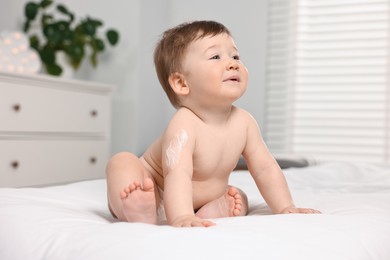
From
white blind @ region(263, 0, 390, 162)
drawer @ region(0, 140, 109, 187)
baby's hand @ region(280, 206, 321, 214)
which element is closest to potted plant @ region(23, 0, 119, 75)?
drawer @ region(0, 140, 109, 187)

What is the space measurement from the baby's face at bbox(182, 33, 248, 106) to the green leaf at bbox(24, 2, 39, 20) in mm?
2422

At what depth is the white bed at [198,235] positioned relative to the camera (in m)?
0.71

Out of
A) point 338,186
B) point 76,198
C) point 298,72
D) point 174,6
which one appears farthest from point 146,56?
point 76,198

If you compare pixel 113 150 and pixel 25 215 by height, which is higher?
pixel 25 215

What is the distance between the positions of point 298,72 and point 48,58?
1.65 m

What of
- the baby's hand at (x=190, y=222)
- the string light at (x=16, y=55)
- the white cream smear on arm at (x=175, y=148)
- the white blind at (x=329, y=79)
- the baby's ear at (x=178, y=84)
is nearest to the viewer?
the baby's hand at (x=190, y=222)

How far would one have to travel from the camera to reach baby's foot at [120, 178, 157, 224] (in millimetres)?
935

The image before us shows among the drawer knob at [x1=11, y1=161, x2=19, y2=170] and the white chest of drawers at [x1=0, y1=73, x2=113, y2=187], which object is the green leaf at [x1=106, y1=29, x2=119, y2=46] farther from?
the drawer knob at [x1=11, y1=161, x2=19, y2=170]

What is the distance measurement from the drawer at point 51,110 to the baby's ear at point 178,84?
1743 mm

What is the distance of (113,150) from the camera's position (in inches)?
147

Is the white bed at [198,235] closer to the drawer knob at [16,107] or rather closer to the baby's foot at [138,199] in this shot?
the baby's foot at [138,199]

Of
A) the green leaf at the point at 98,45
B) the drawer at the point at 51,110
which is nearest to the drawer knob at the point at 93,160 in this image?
the drawer at the point at 51,110

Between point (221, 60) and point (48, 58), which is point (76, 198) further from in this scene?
point (48, 58)

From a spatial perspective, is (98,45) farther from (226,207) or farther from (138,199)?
(138,199)
